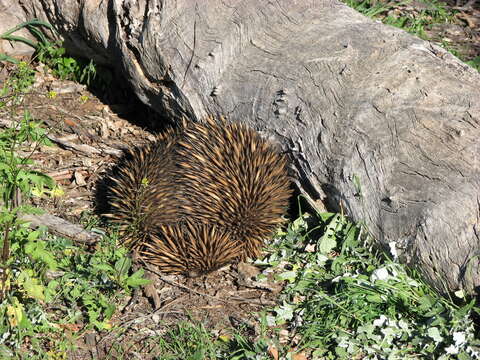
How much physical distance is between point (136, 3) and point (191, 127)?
3.87 feet

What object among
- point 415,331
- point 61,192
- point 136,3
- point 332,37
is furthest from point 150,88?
point 415,331

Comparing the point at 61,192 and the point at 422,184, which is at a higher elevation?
the point at 422,184

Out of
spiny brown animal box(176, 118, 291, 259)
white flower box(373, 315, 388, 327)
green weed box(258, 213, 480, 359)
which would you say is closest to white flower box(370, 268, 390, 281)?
green weed box(258, 213, 480, 359)

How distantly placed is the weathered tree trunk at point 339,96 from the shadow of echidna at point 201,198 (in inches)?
10.8

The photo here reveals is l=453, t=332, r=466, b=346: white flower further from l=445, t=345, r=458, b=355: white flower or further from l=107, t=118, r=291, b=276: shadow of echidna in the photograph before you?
l=107, t=118, r=291, b=276: shadow of echidna

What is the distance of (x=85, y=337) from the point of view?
4238 mm

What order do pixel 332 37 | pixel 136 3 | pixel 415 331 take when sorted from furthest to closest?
pixel 136 3 → pixel 332 37 → pixel 415 331

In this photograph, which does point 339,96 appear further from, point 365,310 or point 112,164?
point 112,164

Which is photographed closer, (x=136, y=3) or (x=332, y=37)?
(x=332, y=37)

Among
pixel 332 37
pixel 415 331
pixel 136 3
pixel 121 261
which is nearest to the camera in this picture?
pixel 415 331

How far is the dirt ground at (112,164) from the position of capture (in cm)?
443

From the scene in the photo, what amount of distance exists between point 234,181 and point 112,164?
1.49 metres

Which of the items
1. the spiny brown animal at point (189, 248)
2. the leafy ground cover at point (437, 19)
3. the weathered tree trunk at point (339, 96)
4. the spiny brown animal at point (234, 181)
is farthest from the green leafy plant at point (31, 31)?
the leafy ground cover at point (437, 19)

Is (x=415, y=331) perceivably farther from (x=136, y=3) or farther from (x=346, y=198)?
(x=136, y=3)
